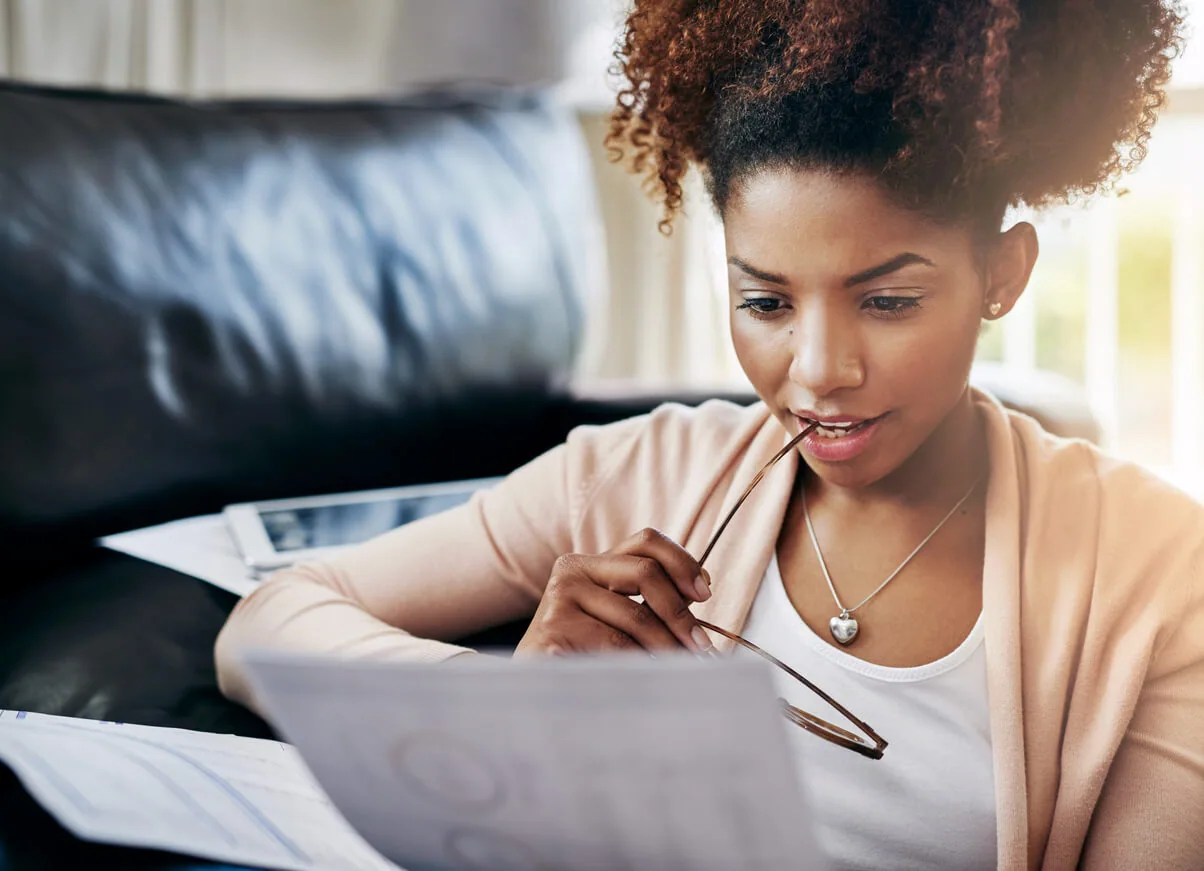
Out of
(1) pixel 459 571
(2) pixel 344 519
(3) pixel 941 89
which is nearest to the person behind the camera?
(3) pixel 941 89

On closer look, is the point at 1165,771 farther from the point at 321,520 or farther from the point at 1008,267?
the point at 321,520

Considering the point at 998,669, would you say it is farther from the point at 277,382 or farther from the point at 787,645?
the point at 277,382

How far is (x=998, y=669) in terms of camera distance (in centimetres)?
63

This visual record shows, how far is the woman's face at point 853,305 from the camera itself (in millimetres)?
583

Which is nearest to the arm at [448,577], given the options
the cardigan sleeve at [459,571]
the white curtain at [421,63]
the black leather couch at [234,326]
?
the cardigan sleeve at [459,571]

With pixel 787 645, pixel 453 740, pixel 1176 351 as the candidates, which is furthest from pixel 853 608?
pixel 1176 351

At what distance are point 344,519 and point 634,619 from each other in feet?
1.37

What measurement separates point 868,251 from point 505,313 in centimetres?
66

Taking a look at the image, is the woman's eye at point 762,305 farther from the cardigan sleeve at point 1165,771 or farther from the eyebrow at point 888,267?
the cardigan sleeve at point 1165,771

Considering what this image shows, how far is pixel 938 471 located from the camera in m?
0.69

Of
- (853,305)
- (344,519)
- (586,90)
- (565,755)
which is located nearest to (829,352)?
(853,305)

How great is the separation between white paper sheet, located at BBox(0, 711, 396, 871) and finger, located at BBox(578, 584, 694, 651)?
0.50 ft

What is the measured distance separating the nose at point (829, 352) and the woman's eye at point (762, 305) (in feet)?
0.09

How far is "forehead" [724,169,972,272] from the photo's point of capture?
1.91 feet
